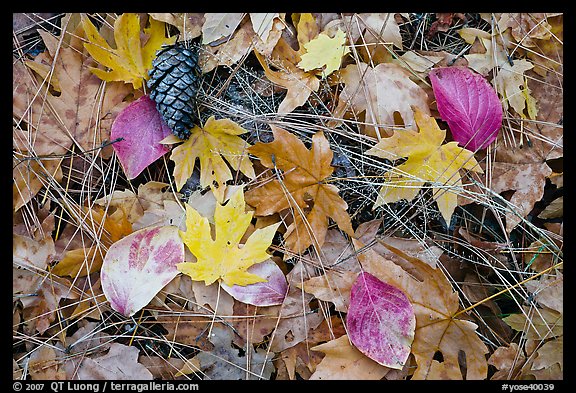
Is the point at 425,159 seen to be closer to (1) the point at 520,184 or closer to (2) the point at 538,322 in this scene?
(1) the point at 520,184

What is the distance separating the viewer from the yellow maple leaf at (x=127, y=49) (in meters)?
1.59

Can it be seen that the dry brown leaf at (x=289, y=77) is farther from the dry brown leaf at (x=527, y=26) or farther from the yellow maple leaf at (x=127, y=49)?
the dry brown leaf at (x=527, y=26)

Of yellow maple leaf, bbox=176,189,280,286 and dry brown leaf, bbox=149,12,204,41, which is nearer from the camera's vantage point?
yellow maple leaf, bbox=176,189,280,286

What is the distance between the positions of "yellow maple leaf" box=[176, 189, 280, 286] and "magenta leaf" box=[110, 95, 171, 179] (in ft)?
0.80

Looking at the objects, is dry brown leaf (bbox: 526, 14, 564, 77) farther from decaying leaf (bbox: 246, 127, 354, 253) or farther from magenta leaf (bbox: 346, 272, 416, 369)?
magenta leaf (bbox: 346, 272, 416, 369)

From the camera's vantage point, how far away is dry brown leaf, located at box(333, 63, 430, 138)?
5.23 feet

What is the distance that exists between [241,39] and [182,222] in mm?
673

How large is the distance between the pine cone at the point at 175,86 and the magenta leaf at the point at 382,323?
815 millimetres

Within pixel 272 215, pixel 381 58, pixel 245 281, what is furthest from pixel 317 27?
pixel 245 281

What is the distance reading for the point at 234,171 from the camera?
163cm

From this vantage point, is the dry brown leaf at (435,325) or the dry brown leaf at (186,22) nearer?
the dry brown leaf at (435,325)

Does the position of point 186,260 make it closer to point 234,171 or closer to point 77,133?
point 234,171

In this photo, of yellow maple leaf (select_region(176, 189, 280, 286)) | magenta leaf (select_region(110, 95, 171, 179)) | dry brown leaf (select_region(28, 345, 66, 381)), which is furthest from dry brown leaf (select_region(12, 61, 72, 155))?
dry brown leaf (select_region(28, 345, 66, 381))

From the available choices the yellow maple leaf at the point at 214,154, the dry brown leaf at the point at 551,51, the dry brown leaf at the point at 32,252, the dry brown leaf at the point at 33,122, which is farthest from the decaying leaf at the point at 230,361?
the dry brown leaf at the point at 551,51
